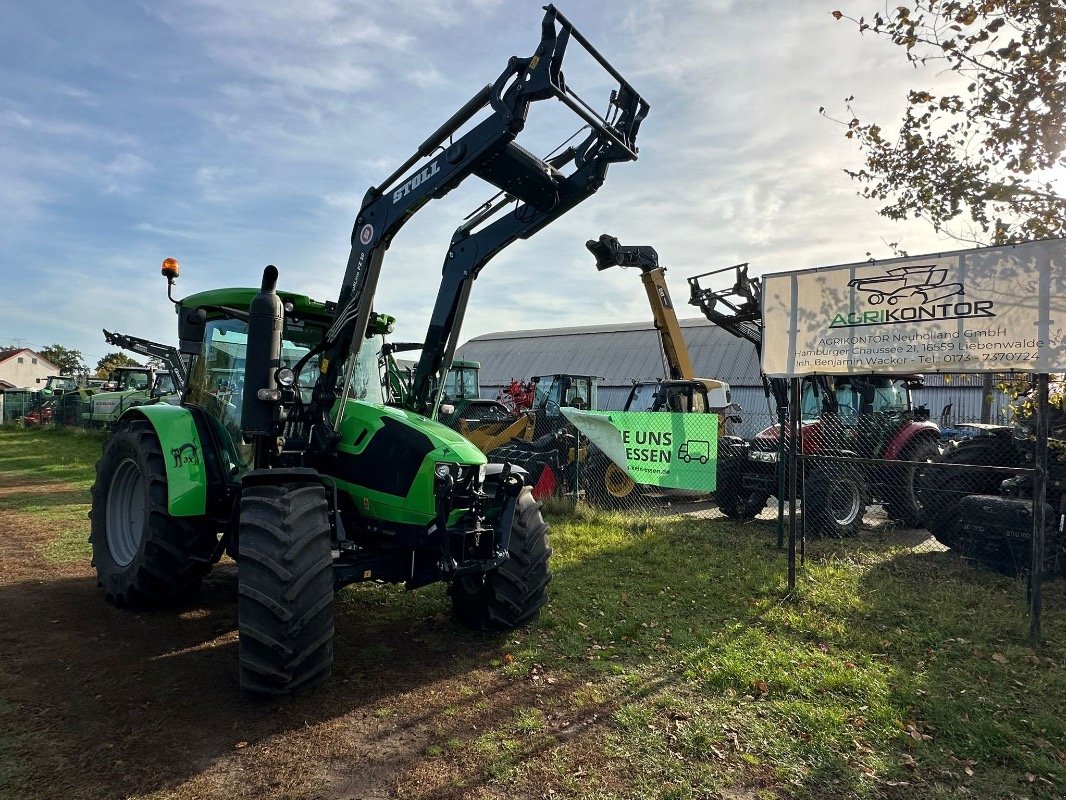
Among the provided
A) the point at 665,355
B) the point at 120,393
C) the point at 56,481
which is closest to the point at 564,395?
the point at 665,355

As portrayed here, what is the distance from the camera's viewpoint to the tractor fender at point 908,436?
999cm

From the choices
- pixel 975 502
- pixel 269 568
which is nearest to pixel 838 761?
pixel 269 568

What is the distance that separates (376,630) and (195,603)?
1.64 meters

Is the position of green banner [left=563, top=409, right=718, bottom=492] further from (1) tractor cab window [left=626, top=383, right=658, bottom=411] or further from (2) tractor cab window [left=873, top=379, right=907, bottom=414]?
(1) tractor cab window [left=626, top=383, right=658, bottom=411]

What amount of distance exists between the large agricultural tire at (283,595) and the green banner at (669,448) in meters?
6.25

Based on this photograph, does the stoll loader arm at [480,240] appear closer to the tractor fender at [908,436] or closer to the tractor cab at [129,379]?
the tractor fender at [908,436]

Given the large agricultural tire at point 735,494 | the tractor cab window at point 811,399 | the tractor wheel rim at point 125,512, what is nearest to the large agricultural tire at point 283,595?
the tractor wheel rim at point 125,512

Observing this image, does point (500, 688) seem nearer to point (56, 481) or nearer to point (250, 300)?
point (250, 300)

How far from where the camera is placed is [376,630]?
5176mm

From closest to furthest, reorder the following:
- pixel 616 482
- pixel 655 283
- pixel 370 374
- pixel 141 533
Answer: pixel 141 533 < pixel 370 374 < pixel 616 482 < pixel 655 283

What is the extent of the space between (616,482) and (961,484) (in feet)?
16.2

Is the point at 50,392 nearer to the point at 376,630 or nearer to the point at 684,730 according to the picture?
the point at 376,630

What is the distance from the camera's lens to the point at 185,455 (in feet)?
16.2

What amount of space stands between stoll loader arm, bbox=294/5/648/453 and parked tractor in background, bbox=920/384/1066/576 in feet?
12.9
